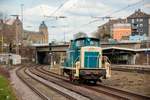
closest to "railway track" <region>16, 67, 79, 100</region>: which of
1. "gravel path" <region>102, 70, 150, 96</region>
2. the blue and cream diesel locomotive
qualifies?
the blue and cream diesel locomotive

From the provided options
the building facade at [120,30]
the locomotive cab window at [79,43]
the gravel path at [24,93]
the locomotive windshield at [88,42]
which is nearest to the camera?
the gravel path at [24,93]

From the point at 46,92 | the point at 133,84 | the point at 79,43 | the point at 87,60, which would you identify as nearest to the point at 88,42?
the point at 79,43

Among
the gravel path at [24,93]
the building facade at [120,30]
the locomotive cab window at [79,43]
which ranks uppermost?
the building facade at [120,30]

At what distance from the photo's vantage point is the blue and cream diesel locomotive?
108 feet

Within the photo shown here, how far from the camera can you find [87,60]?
33.8 metres

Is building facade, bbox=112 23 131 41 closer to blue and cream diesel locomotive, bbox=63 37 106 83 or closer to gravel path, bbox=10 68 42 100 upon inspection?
blue and cream diesel locomotive, bbox=63 37 106 83

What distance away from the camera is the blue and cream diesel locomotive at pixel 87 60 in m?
33.0

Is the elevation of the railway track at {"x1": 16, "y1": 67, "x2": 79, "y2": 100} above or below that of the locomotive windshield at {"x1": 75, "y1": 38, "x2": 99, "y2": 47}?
below

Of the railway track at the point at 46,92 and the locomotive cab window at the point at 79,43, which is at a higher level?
the locomotive cab window at the point at 79,43

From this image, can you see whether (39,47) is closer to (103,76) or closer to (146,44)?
(146,44)

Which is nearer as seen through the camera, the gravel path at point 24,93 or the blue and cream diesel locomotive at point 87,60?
the gravel path at point 24,93

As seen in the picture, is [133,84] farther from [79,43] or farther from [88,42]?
[79,43]

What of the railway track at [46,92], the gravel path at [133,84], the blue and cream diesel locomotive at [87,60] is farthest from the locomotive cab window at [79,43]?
the railway track at [46,92]

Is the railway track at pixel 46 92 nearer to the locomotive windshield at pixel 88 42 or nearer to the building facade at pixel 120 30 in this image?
the locomotive windshield at pixel 88 42
